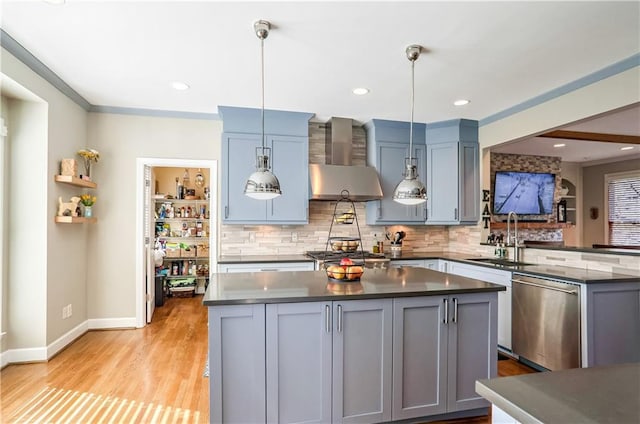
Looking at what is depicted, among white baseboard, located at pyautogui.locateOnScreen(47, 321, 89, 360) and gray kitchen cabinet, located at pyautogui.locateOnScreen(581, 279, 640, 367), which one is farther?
white baseboard, located at pyautogui.locateOnScreen(47, 321, 89, 360)

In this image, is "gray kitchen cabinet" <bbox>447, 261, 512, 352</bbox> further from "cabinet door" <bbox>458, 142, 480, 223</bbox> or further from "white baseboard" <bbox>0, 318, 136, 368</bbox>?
"white baseboard" <bbox>0, 318, 136, 368</bbox>

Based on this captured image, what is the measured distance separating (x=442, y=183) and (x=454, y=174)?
0.18 meters

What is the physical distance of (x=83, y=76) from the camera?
3.23 metres

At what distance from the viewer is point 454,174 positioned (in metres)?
4.48

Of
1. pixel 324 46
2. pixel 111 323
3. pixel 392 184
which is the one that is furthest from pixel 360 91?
pixel 111 323

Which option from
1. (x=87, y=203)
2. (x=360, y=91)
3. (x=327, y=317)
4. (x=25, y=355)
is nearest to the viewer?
(x=327, y=317)

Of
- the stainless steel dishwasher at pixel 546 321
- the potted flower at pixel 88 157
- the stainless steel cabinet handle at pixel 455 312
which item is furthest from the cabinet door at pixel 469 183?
the potted flower at pixel 88 157

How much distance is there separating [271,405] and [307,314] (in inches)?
A: 20.9

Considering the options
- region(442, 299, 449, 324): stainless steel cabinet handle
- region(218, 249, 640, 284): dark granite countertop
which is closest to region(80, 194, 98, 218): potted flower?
region(218, 249, 640, 284): dark granite countertop

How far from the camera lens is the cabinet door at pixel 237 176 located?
4055mm

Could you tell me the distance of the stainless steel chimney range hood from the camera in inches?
166

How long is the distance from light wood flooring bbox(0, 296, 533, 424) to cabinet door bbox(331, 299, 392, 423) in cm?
66

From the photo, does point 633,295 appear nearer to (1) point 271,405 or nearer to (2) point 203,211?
(1) point 271,405

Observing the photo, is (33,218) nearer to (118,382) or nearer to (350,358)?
(118,382)
